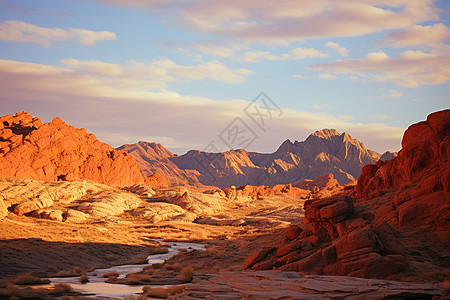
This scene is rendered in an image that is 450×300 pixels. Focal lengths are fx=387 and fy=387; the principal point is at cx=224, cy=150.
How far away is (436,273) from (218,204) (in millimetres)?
94915

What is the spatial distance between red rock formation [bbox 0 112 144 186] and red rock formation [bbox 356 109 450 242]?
278ft

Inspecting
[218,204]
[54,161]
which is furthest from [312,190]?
[54,161]

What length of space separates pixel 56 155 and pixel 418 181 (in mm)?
98916

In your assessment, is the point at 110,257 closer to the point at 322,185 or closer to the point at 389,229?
the point at 389,229

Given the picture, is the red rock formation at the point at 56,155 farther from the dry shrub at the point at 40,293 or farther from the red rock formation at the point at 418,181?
the dry shrub at the point at 40,293

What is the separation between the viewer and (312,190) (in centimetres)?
17100

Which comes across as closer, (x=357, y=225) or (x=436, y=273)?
(x=436, y=273)

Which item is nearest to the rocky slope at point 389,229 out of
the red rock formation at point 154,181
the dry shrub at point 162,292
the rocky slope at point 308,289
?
the rocky slope at point 308,289

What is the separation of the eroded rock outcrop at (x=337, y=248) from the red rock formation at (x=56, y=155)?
8701 centimetres

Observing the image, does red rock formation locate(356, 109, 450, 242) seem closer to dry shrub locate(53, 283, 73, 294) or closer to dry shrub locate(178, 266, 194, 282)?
dry shrub locate(178, 266, 194, 282)

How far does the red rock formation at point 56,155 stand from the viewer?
99.9 metres

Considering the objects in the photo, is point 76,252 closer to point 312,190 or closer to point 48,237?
point 48,237

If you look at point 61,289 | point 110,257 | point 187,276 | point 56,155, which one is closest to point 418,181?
point 187,276

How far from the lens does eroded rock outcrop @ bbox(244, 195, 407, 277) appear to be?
68.7 ft
